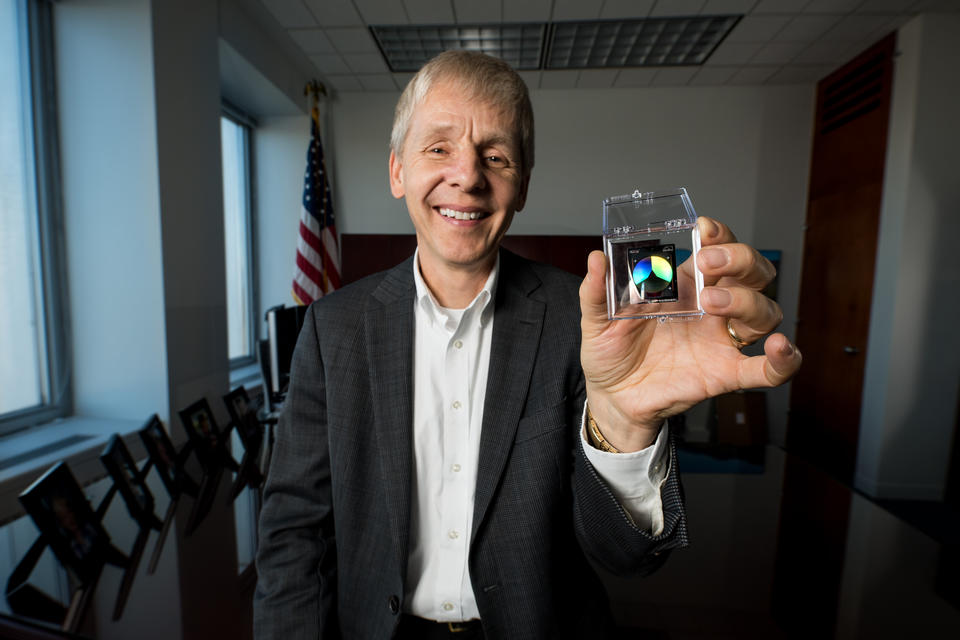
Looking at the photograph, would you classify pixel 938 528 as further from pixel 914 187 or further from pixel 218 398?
pixel 218 398

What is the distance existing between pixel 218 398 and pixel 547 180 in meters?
3.65

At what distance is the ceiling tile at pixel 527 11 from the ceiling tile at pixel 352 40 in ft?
3.75

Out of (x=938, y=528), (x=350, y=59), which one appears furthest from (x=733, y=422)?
(x=350, y=59)

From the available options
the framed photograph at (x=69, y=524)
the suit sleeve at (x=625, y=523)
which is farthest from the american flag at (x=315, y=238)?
the suit sleeve at (x=625, y=523)

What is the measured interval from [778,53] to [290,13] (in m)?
4.06

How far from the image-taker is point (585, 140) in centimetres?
488

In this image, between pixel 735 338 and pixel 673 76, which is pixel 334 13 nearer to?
pixel 673 76

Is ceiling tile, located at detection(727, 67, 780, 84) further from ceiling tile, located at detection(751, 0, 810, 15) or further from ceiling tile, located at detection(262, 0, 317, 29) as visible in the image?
ceiling tile, located at detection(262, 0, 317, 29)

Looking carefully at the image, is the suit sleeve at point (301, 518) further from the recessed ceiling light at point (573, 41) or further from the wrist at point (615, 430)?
the recessed ceiling light at point (573, 41)

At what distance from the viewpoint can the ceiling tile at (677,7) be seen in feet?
10.9

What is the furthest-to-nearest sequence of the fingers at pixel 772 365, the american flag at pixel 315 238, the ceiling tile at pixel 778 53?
the american flag at pixel 315 238
the ceiling tile at pixel 778 53
the fingers at pixel 772 365

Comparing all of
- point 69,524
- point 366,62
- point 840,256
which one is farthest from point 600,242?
point 69,524

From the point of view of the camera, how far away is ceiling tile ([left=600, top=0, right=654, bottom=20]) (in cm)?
333

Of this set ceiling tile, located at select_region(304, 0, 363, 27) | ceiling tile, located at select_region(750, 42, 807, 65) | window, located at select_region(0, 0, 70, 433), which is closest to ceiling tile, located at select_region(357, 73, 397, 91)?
ceiling tile, located at select_region(304, 0, 363, 27)
